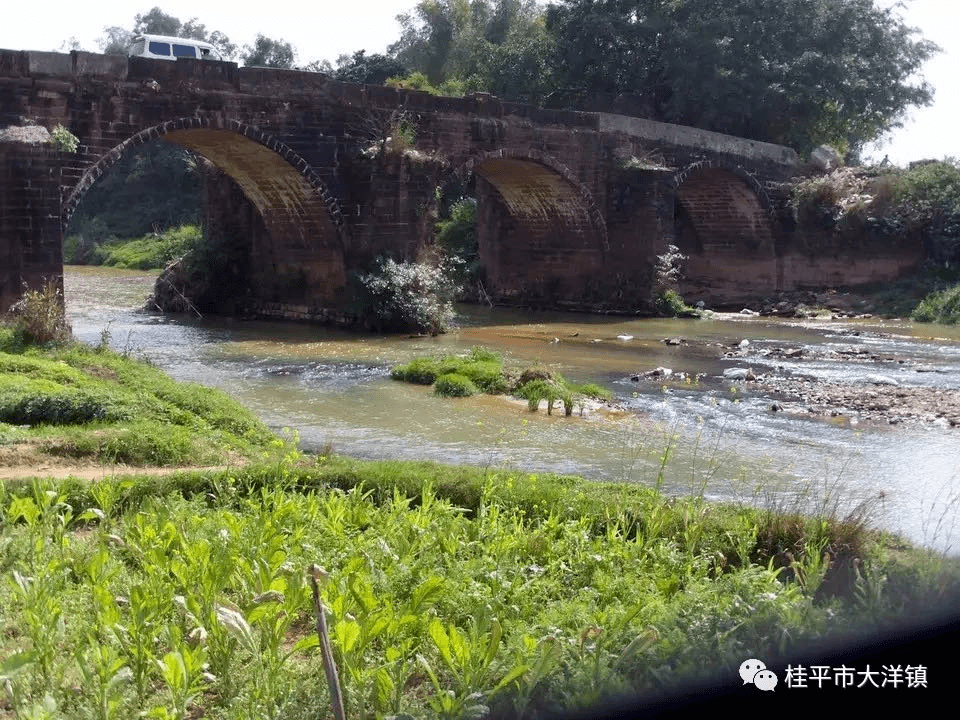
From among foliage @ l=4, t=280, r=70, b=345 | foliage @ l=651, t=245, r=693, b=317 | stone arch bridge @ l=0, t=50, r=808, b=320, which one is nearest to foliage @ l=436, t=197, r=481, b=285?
stone arch bridge @ l=0, t=50, r=808, b=320

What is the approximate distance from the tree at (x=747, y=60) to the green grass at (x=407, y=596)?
1002 inches

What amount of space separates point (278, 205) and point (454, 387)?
942 cm

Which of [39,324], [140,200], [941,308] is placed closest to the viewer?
[39,324]

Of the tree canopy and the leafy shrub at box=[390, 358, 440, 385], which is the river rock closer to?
the leafy shrub at box=[390, 358, 440, 385]

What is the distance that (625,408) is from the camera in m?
12.3

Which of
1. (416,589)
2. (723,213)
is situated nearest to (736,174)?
Answer: (723,213)

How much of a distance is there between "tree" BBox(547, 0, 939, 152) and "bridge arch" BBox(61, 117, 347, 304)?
533 inches

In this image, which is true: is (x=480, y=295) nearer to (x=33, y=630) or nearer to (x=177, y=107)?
(x=177, y=107)

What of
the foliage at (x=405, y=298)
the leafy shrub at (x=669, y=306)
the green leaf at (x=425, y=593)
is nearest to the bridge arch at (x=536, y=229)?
the leafy shrub at (x=669, y=306)

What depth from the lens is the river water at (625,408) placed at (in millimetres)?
8672

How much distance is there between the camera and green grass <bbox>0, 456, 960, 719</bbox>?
3908 millimetres

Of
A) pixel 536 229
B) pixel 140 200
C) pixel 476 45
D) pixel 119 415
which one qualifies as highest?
pixel 476 45

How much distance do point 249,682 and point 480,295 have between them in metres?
23.7

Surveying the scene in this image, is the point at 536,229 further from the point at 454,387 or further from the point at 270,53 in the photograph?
the point at 270,53
